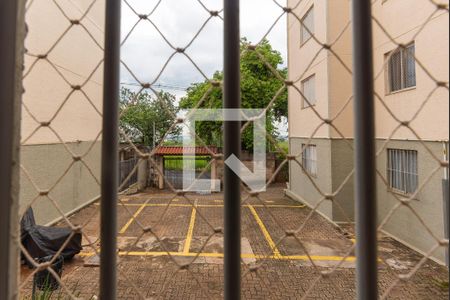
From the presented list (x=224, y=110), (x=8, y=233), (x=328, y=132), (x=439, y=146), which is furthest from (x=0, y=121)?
(x=328, y=132)

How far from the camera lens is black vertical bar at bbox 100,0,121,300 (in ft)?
1.27

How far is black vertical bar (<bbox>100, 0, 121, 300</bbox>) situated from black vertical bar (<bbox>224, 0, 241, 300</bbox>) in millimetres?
153

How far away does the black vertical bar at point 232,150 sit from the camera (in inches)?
15.4

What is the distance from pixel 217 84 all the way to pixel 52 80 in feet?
14.1

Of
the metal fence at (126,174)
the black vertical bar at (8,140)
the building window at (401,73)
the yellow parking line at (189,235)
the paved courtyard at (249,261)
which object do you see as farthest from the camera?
the yellow parking line at (189,235)

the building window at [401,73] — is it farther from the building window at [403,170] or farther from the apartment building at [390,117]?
the building window at [403,170]

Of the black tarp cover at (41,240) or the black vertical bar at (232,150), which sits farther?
the black tarp cover at (41,240)

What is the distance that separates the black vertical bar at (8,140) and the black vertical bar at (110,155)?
4.1 inches

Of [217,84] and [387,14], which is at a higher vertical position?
[387,14]

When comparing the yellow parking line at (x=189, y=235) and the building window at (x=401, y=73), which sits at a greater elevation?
the building window at (x=401, y=73)

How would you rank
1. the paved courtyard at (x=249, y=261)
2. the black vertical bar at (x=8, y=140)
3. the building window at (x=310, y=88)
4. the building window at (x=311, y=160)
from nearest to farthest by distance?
the black vertical bar at (x=8, y=140) → the paved courtyard at (x=249, y=261) → the building window at (x=310, y=88) → the building window at (x=311, y=160)

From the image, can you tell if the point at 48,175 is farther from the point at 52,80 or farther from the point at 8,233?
the point at 8,233

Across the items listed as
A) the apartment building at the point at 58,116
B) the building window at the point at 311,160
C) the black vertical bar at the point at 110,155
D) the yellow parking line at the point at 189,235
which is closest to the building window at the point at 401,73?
the building window at the point at 311,160

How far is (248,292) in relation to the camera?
2.88 meters
